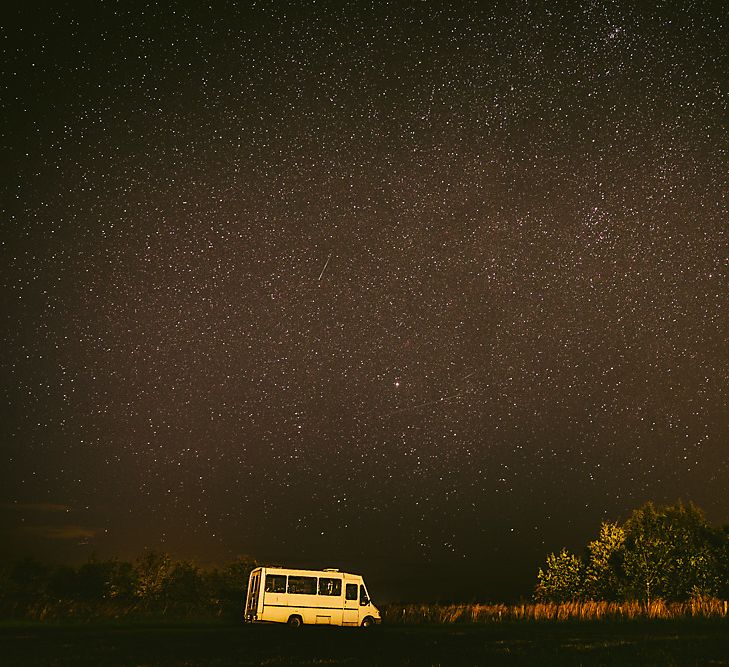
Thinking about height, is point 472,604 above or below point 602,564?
below

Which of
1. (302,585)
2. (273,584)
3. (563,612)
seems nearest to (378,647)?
(273,584)

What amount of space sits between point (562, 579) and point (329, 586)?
111 feet

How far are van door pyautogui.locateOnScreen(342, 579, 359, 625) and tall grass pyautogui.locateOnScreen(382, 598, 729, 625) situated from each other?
→ 9.43 ft

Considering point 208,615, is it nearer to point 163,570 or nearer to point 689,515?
point 689,515

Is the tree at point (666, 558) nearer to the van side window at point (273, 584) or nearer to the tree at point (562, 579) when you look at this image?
the tree at point (562, 579)

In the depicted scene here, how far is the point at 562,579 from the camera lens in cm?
6234

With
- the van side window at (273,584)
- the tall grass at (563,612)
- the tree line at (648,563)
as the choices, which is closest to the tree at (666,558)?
the tree line at (648,563)

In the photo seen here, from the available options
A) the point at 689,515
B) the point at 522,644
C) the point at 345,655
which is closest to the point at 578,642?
the point at 522,644

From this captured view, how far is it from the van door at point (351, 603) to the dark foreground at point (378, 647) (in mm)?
7583

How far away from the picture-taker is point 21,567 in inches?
3674

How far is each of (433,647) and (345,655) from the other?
128 inches

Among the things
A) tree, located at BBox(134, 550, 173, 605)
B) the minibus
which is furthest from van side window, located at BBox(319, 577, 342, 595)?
tree, located at BBox(134, 550, 173, 605)

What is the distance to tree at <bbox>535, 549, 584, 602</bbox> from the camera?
6138cm

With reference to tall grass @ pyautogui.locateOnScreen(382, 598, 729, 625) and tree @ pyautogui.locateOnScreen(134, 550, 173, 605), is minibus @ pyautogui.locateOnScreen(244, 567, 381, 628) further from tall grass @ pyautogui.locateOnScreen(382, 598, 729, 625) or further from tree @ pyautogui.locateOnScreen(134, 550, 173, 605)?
tree @ pyautogui.locateOnScreen(134, 550, 173, 605)
